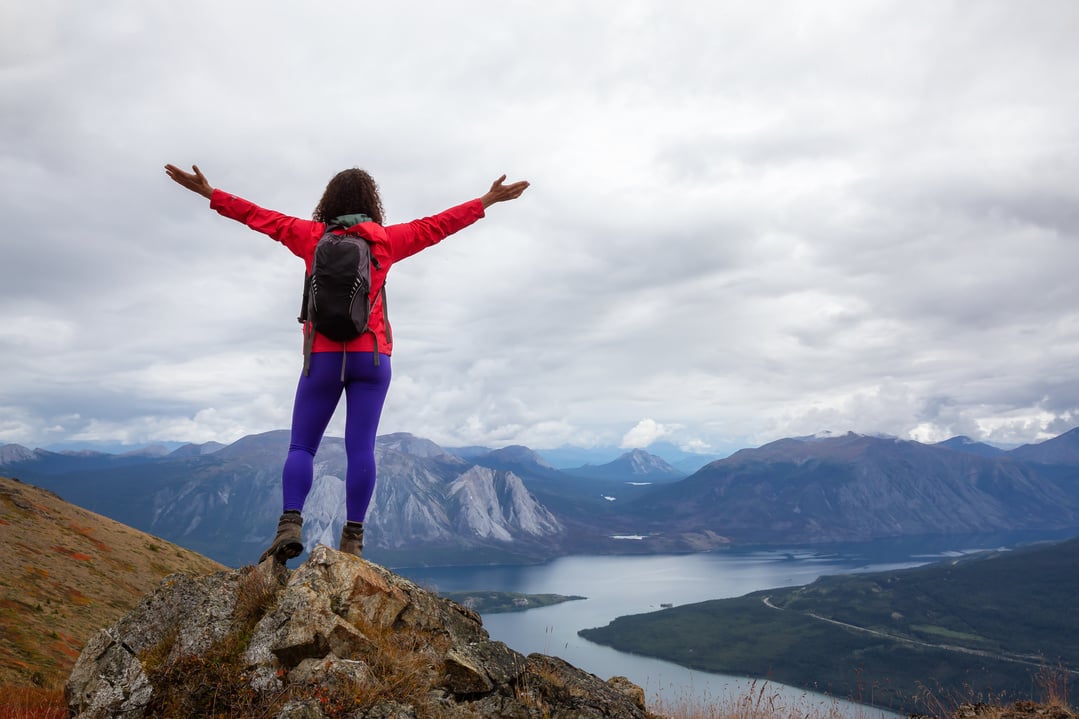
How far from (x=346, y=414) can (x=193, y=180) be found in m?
3.82

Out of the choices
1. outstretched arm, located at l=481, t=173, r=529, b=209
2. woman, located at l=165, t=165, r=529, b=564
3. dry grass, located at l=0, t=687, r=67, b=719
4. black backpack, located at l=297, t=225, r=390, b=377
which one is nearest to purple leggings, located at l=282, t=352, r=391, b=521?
woman, located at l=165, t=165, r=529, b=564

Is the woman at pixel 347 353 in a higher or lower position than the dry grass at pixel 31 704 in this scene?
higher

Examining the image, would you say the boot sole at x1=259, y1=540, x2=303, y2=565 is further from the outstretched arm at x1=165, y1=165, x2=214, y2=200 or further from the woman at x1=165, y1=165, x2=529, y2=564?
the outstretched arm at x1=165, y1=165, x2=214, y2=200

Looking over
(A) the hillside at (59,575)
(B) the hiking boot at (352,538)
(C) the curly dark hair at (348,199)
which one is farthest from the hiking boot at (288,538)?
(A) the hillside at (59,575)

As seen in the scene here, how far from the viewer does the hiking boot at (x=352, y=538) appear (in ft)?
28.0

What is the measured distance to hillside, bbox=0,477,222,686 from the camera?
15.5m

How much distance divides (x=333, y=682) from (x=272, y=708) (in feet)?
1.89

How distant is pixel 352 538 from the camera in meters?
8.64

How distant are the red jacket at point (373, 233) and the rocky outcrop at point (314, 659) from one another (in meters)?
2.75

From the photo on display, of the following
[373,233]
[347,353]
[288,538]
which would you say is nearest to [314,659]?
[288,538]

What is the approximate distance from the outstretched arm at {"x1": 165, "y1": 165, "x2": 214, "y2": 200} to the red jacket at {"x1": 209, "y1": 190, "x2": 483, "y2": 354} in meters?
0.12

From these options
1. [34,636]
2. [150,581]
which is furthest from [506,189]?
[150,581]

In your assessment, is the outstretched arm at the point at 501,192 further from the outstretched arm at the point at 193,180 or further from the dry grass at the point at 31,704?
the dry grass at the point at 31,704

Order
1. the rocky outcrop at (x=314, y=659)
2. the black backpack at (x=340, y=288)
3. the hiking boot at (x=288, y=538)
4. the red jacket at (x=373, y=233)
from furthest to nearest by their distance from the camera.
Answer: the red jacket at (x=373, y=233) → the hiking boot at (x=288, y=538) → the black backpack at (x=340, y=288) → the rocky outcrop at (x=314, y=659)
